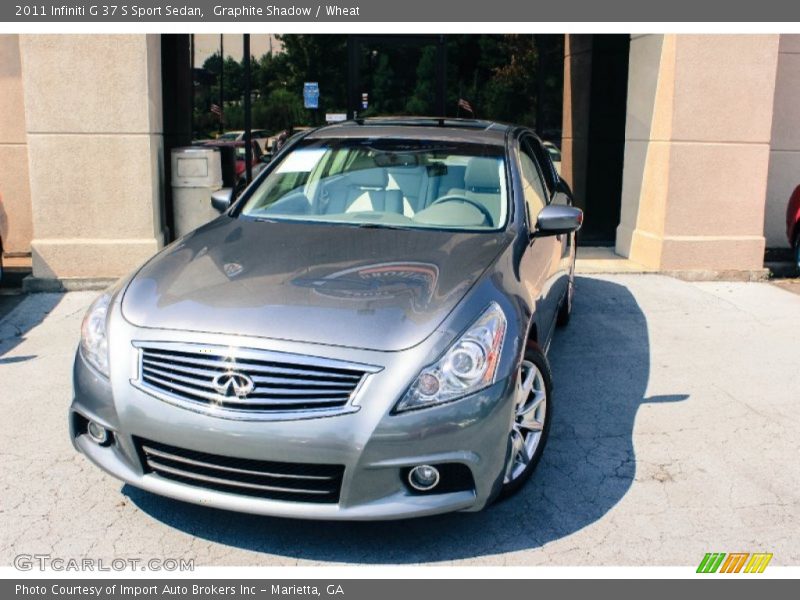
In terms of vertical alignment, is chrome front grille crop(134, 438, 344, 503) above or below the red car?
below

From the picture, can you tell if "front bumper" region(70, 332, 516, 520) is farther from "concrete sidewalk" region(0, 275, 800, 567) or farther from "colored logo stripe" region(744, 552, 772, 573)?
"colored logo stripe" region(744, 552, 772, 573)

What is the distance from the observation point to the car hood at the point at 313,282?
3.36m

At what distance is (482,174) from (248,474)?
236cm

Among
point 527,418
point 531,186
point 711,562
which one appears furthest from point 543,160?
point 711,562

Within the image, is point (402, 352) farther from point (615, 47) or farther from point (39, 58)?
point (615, 47)

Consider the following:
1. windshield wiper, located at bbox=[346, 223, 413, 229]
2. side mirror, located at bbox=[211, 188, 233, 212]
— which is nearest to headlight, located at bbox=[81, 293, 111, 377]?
windshield wiper, located at bbox=[346, 223, 413, 229]

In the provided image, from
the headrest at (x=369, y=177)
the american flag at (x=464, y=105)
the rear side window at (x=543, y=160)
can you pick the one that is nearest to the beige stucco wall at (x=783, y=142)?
the rear side window at (x=543, y=160)

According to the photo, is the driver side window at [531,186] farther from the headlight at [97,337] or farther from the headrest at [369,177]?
the headlight at [97,337]

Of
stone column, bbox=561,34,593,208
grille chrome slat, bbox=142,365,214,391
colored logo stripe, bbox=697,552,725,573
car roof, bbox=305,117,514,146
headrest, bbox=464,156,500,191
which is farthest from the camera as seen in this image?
stone column, bbox=561,34,593,208

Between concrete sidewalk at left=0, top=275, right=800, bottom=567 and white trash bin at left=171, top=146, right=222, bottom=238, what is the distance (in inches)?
96.9

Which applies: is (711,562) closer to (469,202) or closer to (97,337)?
(469,202)

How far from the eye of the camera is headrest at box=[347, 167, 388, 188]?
4.95m

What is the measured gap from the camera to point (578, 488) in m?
4.05

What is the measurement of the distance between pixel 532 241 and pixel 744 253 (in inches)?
198
